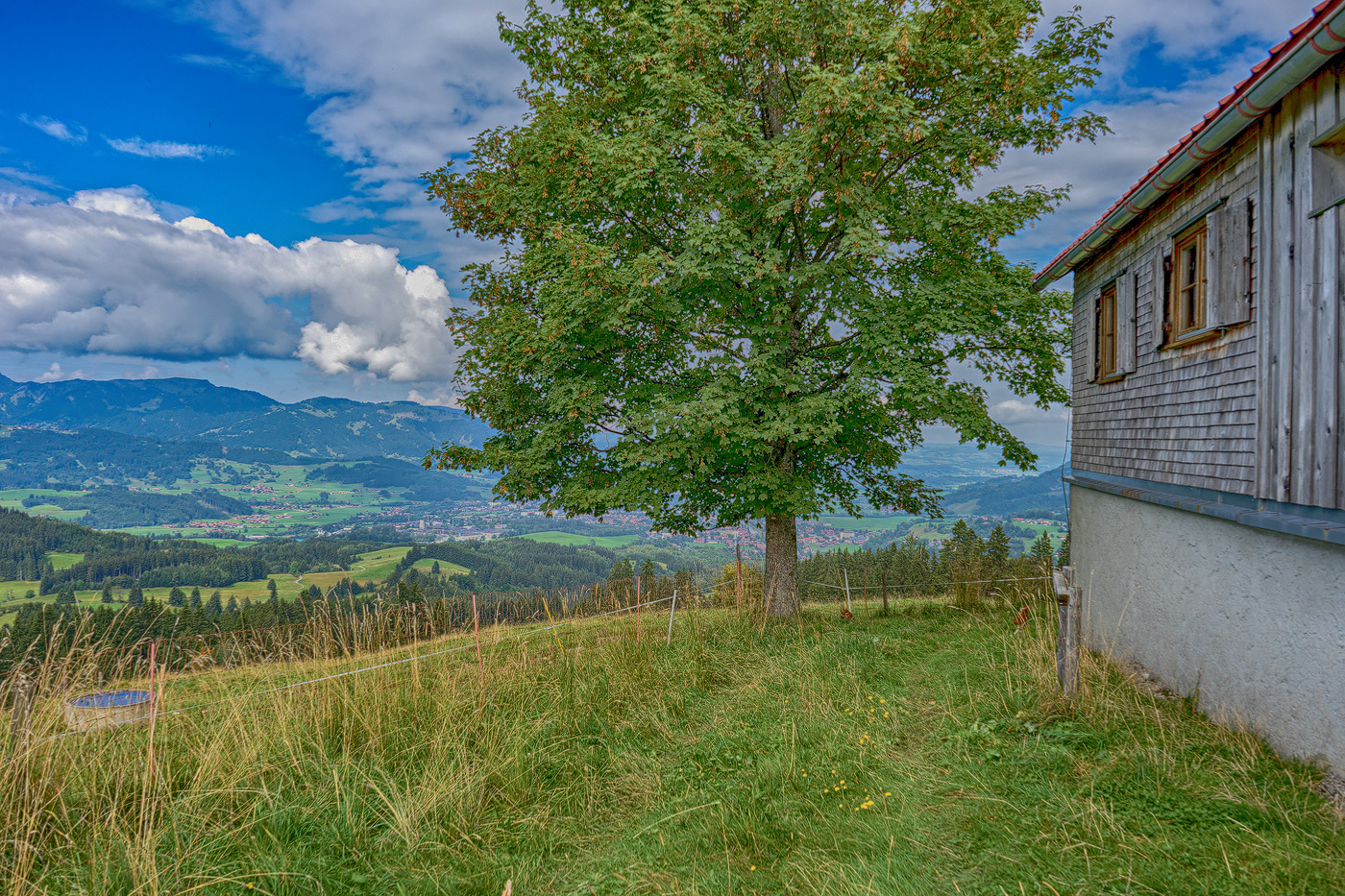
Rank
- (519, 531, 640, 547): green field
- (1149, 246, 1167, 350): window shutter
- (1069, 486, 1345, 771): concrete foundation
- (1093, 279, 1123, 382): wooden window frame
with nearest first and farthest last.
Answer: (1069, 486, 1345, 771): concrete foundation → (1149, 246, 1167, 350): window shutter → (1093, 279, 1123, 382): wooden window frame → (519, 531, 640, 547): green field

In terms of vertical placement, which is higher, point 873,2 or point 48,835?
point 873,2

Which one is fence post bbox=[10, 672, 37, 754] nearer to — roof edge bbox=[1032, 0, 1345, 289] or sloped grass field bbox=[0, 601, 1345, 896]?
sloped grass field bbox=[0, 601, 1345, 896]

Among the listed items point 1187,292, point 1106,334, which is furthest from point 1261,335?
point 1106,334

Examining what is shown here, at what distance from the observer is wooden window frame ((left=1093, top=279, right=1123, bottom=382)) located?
384 inches

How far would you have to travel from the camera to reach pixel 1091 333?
417 inches

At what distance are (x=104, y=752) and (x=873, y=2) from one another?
14.1m

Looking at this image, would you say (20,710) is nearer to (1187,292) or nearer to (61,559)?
(1187,292)

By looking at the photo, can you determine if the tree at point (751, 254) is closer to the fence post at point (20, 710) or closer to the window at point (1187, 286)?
the window at point (1187, 286)

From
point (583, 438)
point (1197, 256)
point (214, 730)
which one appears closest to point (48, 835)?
point (214, 730)

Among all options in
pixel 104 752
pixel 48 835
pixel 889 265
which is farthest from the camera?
pixel 889 265

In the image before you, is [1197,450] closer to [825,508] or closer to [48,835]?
[825,508]

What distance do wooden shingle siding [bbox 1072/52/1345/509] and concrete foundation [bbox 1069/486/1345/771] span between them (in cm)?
54

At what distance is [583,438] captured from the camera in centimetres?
1240

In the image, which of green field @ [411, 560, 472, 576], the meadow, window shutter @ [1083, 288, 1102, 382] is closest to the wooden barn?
window shutter @ [1083, 288, 1102, 382]
